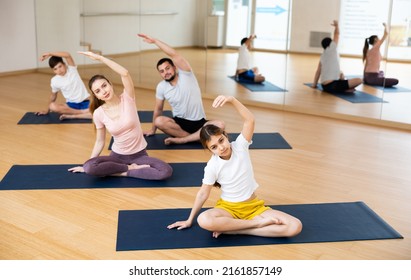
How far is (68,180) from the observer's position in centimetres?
350

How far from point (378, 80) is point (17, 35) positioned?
212 inches

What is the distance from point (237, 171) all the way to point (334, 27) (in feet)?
10.2

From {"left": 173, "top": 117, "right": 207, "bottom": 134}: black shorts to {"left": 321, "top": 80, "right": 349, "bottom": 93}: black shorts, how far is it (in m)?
1.72

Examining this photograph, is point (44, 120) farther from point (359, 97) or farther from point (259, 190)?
point (359, 97)

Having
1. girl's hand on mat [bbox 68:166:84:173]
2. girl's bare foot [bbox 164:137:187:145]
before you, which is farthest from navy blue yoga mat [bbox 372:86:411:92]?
girl's hand on mat [bbox 68:166:84:173]

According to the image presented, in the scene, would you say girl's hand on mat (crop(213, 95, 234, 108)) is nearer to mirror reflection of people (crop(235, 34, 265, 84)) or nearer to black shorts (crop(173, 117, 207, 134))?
black shorts (crop(173, 117, 207, 134))

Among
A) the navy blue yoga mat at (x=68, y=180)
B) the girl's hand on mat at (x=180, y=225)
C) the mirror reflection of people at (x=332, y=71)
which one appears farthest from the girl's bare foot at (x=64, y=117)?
the girl's hand on mat at (x=180, y=225)

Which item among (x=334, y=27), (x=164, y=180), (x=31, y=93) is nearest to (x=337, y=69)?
(x=334, y=27)

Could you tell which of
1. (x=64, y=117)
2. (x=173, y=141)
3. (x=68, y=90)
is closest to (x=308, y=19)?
(x=173, y=141)

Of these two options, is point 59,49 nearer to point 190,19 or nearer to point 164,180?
point 190,19

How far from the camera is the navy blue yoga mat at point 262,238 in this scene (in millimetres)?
2625

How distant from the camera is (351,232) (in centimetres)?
278

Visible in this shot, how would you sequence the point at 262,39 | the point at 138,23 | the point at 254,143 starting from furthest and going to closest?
the point at 138,23, the point at 262,39, the point at 254,143

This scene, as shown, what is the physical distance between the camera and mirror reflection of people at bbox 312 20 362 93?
5223 millimetres
